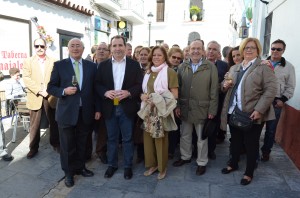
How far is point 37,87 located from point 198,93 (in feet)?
8.38

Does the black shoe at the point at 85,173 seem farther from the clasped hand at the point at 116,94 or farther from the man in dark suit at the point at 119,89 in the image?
the clasped hand at the point at 116,94

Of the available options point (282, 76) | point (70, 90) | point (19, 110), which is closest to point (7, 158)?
point (19, 110)

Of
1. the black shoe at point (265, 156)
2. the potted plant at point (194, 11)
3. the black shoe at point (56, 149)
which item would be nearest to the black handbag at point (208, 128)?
the black shoe at point (265, 156)

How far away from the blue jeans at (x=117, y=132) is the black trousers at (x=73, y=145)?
12.7 inches

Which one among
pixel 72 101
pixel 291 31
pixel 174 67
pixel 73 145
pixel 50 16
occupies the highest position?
pixel 50 16

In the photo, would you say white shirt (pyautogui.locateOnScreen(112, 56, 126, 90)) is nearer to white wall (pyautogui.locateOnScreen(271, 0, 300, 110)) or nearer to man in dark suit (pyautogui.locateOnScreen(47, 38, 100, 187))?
man in dark suit (pyautogui.locateOnScreen(47, 38, 100, 187))

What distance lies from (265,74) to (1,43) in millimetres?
6003

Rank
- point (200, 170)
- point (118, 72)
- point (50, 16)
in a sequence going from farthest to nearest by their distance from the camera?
point (50, 16)
point (200, 170)
point (118, 72)

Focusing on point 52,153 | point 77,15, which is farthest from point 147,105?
point 77,15

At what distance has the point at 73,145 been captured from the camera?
3.49 m

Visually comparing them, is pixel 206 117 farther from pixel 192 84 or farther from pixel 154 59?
pixel 154 59

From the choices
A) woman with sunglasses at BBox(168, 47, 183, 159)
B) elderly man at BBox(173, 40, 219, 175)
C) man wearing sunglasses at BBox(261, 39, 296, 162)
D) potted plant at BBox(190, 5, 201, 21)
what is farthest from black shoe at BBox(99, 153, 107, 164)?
potted plant at BBox(190, 5, 201, 21)

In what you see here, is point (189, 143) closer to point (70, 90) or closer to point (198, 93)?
point (198, 93)

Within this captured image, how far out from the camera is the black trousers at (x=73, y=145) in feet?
11.1
